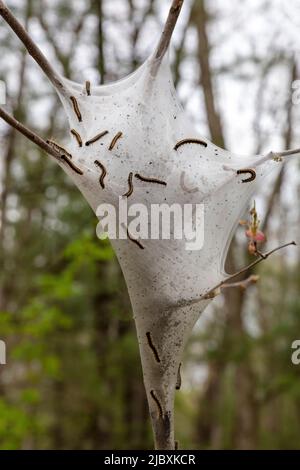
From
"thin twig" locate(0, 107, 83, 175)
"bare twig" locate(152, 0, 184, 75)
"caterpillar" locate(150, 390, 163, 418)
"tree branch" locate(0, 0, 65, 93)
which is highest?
"bare twig" locate(152, 0, 184, 75)

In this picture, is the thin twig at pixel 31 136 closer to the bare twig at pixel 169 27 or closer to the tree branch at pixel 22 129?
the tree branch at pixel 22 129

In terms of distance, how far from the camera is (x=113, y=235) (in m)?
2.09

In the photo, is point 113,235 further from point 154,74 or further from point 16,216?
point 16,216

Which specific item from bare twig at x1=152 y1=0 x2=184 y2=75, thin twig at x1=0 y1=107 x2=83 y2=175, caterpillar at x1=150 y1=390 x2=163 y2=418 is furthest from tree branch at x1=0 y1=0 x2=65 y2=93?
caterpillar at x1=150 y1=390 x2=163 y2=418

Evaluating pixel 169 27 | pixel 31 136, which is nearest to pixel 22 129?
pixel 31 136

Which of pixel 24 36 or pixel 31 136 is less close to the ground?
pixel 24 36

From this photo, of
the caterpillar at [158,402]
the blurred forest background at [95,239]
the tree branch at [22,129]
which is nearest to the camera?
the tree branch at [22,129]

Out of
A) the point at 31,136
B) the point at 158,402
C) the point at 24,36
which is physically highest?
the point at 24,36

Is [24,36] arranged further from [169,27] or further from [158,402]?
[158,402]

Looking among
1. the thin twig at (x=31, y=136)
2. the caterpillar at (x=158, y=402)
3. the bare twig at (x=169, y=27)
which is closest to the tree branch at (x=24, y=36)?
the thin twig at (x=31, y=136)

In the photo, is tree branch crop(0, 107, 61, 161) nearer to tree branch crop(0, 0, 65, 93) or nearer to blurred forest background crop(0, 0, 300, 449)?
tree branch crop(0, 0, 65, 93)
